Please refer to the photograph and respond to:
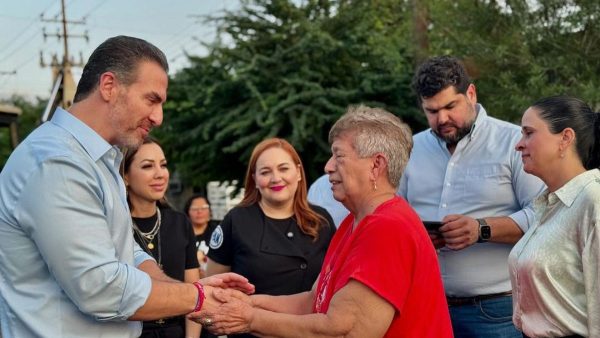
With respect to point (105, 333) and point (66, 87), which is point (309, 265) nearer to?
point (105, 333)

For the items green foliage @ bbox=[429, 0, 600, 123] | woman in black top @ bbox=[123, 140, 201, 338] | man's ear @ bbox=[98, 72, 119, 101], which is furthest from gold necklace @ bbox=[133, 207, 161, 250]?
green foliage @ bbox=[429, 0, 600, 123]

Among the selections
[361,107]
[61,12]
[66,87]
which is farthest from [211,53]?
[61,12]

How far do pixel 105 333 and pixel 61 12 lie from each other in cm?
3826

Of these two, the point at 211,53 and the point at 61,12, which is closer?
the point at 211,53

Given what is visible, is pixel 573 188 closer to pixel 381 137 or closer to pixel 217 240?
pixel 381 137

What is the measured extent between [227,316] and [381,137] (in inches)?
38.3

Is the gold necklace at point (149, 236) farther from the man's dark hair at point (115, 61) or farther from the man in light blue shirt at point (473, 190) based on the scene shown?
the man's dark hair at point (115, 61)

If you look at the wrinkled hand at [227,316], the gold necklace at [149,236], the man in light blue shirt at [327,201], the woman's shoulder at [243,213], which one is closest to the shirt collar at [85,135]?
the wrinkled hand at [227,316]

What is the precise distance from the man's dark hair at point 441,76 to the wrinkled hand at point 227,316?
1854 mm

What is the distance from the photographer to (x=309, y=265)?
192 inches

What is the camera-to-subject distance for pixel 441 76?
4422 millimetres

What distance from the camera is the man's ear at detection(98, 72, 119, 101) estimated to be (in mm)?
2912

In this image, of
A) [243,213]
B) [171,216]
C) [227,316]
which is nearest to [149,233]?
[171,216]

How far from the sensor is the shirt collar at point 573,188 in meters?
3.39
